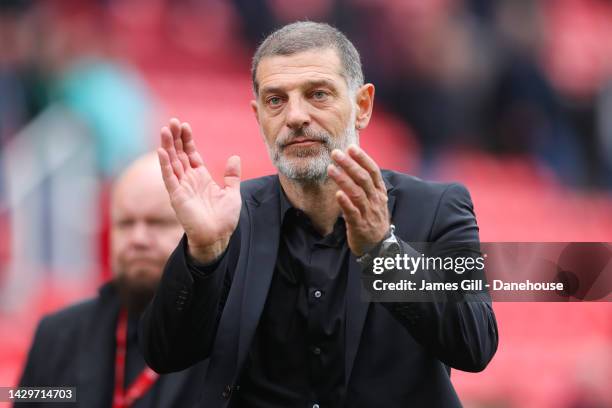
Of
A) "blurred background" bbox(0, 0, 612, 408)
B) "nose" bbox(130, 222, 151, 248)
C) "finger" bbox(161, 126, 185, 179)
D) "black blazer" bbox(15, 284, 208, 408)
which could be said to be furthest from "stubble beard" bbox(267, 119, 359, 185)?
"blurred background" bbox(0, 0, 612, 408)

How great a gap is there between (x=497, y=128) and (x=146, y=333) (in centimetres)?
864

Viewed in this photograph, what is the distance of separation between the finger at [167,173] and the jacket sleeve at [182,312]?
0.15 meters

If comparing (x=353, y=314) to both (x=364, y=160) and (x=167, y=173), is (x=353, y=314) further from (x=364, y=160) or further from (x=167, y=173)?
(x=167, y=173)

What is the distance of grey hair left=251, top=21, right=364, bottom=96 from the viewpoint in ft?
11.3

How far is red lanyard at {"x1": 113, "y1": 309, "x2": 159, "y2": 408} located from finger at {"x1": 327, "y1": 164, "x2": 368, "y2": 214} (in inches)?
59.4

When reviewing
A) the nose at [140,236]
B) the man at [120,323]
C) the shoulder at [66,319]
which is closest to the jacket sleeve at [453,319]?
the man at [120,323]

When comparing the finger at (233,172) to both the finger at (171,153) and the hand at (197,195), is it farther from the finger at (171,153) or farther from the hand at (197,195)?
the finger at (171,153)

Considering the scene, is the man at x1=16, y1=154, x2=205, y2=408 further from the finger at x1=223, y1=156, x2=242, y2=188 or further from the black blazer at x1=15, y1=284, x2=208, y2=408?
the finger at x1=223, y1=156, x2=242, y2=188

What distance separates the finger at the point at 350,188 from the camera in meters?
2.84

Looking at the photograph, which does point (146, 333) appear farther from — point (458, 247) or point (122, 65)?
point (122, 65)

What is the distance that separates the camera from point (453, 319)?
2.95 metres

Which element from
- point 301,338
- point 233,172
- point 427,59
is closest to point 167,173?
point 233,172

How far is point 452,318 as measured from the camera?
295cm

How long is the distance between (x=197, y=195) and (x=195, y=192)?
0.02 meters
